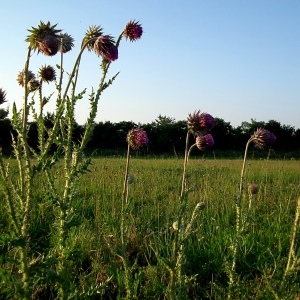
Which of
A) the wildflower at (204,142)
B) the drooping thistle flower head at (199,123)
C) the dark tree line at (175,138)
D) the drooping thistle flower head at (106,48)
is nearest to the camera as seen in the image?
the drooping thistle flower head at (106,48)

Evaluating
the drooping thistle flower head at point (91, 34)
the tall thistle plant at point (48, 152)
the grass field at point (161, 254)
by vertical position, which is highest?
the drooping thistle flower head at point (91, 34)

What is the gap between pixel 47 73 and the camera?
2.47 metres

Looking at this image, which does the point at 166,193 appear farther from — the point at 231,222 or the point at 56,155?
the point at 56,155

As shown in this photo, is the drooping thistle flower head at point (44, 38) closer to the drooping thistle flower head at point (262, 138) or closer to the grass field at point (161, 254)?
the grass field at point (161, 254)

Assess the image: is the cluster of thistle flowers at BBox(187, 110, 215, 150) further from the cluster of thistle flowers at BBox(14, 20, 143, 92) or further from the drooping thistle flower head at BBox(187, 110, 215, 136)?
the cluster of thistle flowers at BBox(14, 20, 143, 92)

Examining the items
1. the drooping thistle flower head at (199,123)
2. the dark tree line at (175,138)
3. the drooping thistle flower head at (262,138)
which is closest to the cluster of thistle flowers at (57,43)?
the drooping thistle flower head at (199,123)

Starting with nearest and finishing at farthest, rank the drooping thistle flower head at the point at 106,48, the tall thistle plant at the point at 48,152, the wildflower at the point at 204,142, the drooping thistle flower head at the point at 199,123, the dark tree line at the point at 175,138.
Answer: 1. the tall thistle plant at the point at 48,152
2. the drooping thistle flower head at the point at 106,48
3. the drooping thistle flower head at the point at 199,123
4. the wildflower at the point at 204,142
5. the dark tree line at the point at 175,138

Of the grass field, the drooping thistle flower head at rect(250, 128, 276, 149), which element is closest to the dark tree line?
the grass field

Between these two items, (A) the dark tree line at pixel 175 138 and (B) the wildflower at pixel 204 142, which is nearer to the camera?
(B) the wildflower at pixel 204 142

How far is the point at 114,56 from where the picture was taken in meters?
2.07

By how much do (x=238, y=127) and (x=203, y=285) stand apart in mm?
28247

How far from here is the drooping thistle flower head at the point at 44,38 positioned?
5.93 ft

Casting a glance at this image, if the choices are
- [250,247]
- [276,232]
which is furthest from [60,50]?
[276,232]

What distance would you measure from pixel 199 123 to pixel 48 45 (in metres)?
0.91
